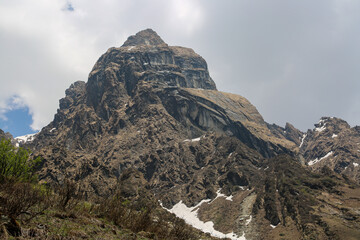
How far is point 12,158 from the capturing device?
26.8 m

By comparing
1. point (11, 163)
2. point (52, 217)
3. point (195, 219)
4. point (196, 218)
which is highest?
point (11, 163)

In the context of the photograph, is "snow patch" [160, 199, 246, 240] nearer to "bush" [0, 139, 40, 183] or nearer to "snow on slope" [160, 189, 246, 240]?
"snow on slope" [160, 189, 246, 240]

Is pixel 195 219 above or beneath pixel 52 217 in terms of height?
beneath

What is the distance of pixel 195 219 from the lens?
490 ft

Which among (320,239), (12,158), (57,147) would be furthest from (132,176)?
(12,158)

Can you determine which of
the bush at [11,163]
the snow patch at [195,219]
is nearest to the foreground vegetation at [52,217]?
the bush at [11,163]

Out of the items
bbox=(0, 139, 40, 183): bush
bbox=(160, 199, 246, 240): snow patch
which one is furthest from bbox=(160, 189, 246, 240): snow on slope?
bbox=(0, 139, 40, 183): bush

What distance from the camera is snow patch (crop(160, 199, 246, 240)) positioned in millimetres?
119406

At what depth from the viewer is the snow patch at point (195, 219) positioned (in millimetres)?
119406

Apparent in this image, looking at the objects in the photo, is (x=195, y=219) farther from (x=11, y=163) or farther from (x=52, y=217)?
(x=52, y=217)

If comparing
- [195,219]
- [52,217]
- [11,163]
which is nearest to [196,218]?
[195,219]

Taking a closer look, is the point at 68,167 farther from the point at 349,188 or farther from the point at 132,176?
the point at 349,188

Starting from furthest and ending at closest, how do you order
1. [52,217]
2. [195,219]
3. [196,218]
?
1. [196,218]
2. [195,219]
3. [52,217]

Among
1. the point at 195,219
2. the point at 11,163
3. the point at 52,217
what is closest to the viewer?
the point at 52,217
